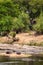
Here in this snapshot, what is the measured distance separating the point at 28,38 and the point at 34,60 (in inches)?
797

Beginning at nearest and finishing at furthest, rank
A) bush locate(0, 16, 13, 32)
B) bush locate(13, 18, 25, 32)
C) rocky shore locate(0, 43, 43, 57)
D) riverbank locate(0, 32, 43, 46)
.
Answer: bush locate(0, 16, 13, 32)
rocky shore locate(0, 43, 43, 57)
bush locate(13, 18, 25, 32)
riverbank locate(0, 32, 43, 46)

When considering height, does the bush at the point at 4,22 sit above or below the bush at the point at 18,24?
below

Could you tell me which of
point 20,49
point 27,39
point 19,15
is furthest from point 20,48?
point 19,15

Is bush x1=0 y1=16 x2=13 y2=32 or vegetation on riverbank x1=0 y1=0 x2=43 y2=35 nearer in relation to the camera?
bush x1=0 y1=16 x2=13 y2=32

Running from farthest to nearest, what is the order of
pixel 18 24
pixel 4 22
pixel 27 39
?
pixel 18 24
pixel 27 39
pixel 4 22

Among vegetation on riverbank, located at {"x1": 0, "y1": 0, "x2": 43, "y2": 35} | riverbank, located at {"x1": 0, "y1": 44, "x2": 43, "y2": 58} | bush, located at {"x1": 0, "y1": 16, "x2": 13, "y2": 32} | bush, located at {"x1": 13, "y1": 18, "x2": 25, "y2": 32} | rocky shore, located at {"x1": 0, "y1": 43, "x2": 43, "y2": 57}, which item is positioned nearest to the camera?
bush, located at {"x1": 0, "y1": 16, "x2": 13, "y2": 32}

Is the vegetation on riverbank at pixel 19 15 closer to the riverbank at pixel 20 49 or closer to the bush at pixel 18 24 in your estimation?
the bush at pixel 18 24

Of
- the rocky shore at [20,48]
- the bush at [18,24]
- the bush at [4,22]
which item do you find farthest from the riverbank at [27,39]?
the bush at [4,22]

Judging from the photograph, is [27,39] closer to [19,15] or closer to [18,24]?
[18,24]

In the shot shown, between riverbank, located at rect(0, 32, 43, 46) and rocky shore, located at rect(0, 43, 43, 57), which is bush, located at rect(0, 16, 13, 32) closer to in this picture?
rocky shore, located at rect(0, 43, 43, 57)

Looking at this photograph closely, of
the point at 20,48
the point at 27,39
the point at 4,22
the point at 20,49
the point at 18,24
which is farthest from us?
the point at 18,24

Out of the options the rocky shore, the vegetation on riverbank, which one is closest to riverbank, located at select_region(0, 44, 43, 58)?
the rocky shore

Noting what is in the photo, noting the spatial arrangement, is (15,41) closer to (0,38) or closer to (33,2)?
(0,38)

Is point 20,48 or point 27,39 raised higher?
point 27,39
